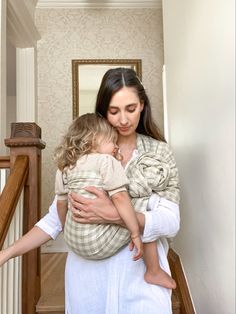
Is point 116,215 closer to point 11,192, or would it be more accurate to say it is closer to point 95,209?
point 95,209

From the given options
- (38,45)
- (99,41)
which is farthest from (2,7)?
(99,41)

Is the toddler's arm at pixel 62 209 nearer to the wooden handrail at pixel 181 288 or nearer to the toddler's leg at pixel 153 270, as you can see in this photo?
the toddler's leg at pixel 153 270

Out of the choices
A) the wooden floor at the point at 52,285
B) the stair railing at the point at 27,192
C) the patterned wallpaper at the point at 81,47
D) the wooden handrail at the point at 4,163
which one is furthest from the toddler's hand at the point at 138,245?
the patterned wallpaper at the point at 81,47

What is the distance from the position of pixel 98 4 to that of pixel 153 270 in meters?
3.37

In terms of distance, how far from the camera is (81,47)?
376cm

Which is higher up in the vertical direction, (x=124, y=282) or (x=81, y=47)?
(x=81, y=47)

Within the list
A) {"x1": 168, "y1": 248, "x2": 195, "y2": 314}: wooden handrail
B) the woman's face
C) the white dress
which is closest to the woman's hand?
the white dress

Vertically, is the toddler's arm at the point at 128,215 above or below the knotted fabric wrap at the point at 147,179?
below

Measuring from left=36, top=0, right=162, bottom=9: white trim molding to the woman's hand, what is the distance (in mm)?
3209

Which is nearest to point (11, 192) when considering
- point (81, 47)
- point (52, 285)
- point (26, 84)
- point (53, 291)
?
point (53, 291)

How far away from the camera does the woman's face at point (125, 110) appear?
1.16m

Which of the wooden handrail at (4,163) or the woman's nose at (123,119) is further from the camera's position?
the wooden handrail at (4,163)

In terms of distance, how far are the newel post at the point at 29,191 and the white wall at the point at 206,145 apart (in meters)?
0.80

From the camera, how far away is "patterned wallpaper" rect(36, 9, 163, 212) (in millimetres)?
3717
